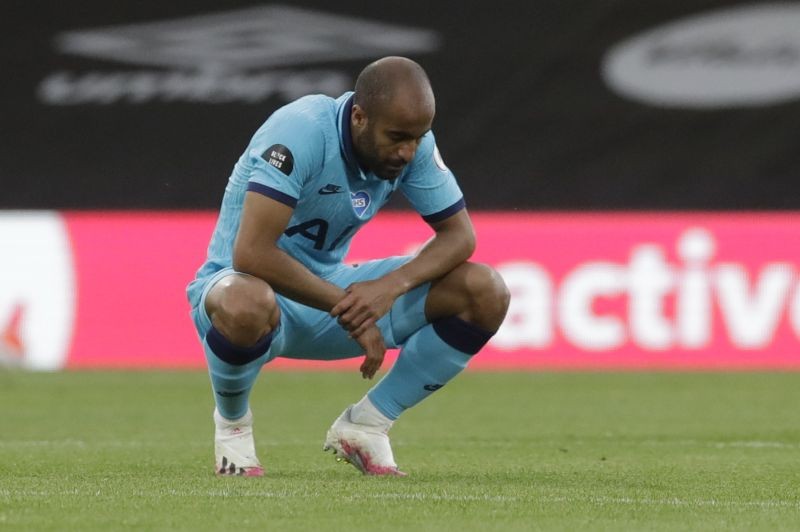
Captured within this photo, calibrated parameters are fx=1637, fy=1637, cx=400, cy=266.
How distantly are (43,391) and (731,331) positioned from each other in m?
4.90

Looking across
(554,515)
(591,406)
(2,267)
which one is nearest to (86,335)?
(2,267)

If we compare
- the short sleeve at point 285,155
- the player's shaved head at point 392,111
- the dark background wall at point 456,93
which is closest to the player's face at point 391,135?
the player's shaved head at point 392,111

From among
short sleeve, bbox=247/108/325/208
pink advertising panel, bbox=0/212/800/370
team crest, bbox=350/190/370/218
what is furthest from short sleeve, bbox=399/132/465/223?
pink advertising panel, bbox=0/212/800/370

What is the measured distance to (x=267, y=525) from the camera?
4316 mm

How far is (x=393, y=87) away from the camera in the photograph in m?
5.20

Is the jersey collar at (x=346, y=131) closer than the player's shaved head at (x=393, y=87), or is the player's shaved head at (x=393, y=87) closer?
the player's shaved head at (x=393, y=87)

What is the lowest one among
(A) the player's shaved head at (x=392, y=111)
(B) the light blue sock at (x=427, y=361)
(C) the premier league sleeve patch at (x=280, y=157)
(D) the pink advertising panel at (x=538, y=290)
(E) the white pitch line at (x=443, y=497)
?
(D) the pink advertising panel at (x=538, y=290)

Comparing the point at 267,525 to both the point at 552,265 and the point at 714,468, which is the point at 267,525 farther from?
the point at 552,265

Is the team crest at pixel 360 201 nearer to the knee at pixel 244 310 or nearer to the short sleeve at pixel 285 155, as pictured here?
the short sleeve at pixel 285 155

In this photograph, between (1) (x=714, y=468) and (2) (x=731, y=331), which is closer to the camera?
(1) (x=714, y=468)

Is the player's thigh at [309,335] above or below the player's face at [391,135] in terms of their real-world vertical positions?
below

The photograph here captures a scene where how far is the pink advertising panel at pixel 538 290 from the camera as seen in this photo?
38.8 ft

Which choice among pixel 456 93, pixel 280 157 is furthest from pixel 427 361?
pixel 456 93

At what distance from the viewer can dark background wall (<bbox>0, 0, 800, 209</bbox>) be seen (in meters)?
12.5
